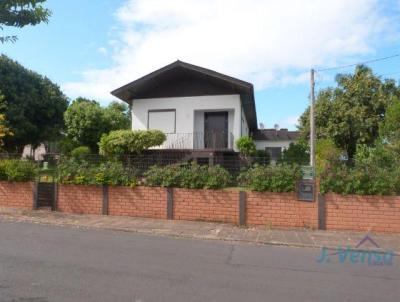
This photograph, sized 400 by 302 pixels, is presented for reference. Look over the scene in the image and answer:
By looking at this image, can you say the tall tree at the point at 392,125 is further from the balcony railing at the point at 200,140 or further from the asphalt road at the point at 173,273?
the asphalt road at the point at 173,273

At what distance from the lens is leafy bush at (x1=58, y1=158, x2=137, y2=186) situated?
12055mm

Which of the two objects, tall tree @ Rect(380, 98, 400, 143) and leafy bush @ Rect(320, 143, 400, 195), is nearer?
leafy bush @ Rect(320, 143, 400, 195)

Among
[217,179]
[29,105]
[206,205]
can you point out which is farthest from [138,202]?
[29,105]

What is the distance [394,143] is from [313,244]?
663 centimetres

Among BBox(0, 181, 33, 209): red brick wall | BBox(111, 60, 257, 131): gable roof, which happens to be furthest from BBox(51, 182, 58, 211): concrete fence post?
BBox(111, 60, 257, 131): gable roof

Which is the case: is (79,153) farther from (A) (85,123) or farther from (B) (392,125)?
(A) (85,123)

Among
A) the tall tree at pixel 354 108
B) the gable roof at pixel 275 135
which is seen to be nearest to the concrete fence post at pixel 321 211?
the tall tree at pixel 354 108

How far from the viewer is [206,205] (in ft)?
36.8

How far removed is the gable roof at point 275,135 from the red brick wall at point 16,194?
2718 centimetres

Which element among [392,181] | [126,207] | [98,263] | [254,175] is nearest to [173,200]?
[126,207]

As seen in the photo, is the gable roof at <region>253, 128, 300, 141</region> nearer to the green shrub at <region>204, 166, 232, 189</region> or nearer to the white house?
the white house

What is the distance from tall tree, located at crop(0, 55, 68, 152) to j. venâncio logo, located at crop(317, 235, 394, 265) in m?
23.6

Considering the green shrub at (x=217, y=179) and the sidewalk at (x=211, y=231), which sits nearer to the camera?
the sidewalk at (x=211, y=231)

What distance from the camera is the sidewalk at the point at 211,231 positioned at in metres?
8.88
